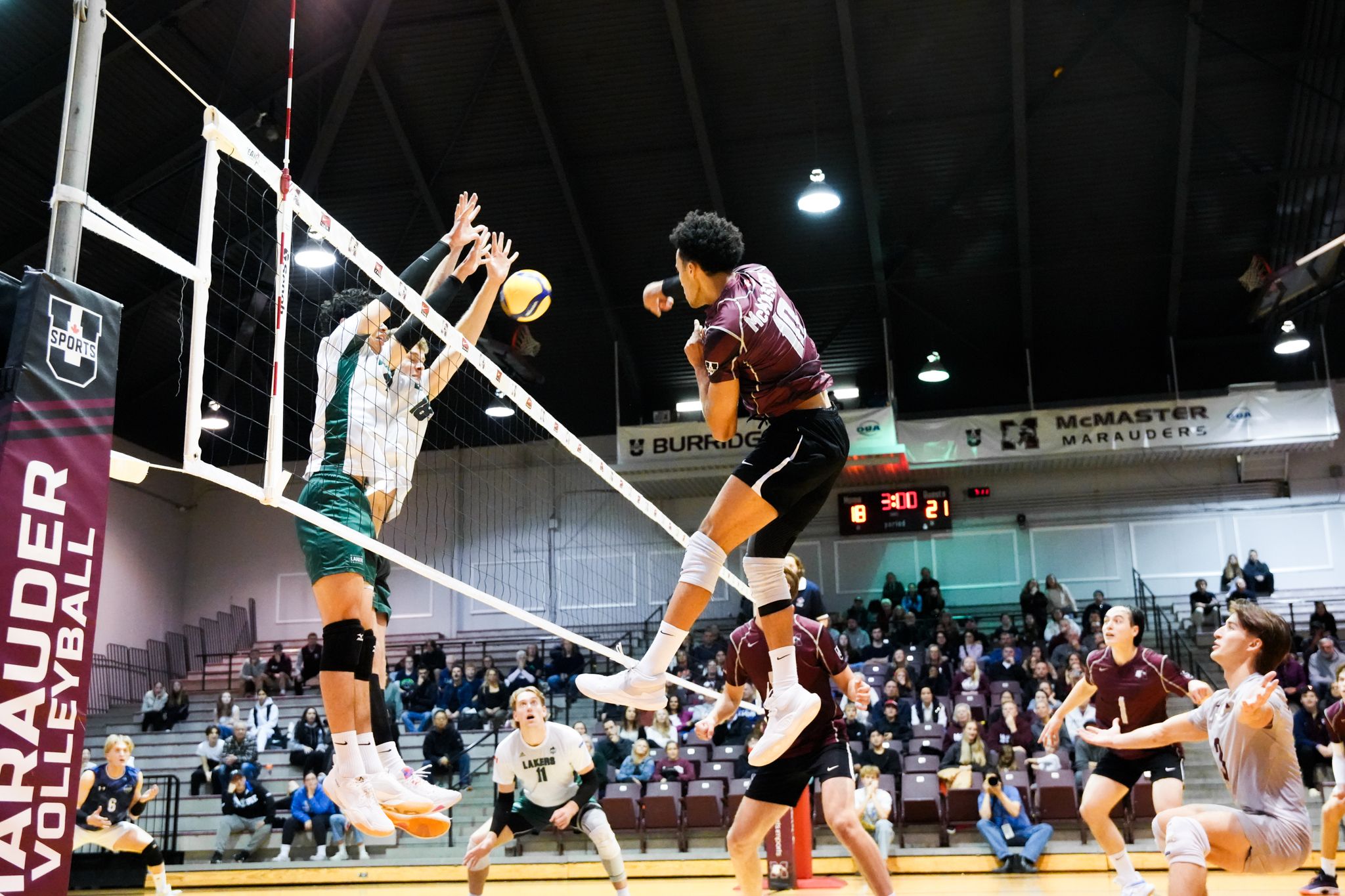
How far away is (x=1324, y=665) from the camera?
1736 cm

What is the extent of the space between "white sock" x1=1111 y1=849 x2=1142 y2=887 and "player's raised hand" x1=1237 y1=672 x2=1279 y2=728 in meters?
3.31

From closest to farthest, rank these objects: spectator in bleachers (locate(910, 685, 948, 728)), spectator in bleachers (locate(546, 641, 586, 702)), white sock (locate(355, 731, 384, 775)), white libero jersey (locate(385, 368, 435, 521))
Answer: white sock (locate(355, 731, 384, 775)), white libero jersey (locate(385, 368, 435, 521)), spectator in bleachers (locate(910, 685, 948, 728)), spectator in bleachers (locate(546, 641, 586, 702))

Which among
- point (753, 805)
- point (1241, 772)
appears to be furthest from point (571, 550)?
point (1241, 772)

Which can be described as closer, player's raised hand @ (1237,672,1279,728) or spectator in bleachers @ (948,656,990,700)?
player's raised hand @ (1237,672,1279,728)

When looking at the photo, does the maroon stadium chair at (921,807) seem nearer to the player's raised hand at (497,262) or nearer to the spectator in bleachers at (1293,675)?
the spectator in bleachers at (1293,675)

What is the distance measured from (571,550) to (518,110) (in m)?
9.75

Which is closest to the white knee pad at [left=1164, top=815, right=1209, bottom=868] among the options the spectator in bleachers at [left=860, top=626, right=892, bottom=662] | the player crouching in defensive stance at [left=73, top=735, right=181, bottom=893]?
the player crouching in defensive stance at [left=73, top=735, right=181, bottom=893]

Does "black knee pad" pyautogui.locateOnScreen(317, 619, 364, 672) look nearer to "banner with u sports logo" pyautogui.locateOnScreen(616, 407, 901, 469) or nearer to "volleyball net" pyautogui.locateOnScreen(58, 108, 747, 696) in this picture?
"volleyball net" pyautogui.locateOnScreen(58, 108, 747, 696)

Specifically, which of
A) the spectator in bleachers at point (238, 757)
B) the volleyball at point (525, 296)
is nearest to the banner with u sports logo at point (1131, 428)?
the spectator in bleachers at point (238, 757)

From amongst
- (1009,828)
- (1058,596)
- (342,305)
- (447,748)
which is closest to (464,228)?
(342,305)

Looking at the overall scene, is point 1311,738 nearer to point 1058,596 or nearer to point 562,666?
point 1058,596

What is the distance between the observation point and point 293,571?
27.3 meters

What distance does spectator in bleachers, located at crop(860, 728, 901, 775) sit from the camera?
15.0m

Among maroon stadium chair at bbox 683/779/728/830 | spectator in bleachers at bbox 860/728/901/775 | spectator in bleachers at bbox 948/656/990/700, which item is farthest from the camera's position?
spectator in bleachers at bbox 948/656/990/700
